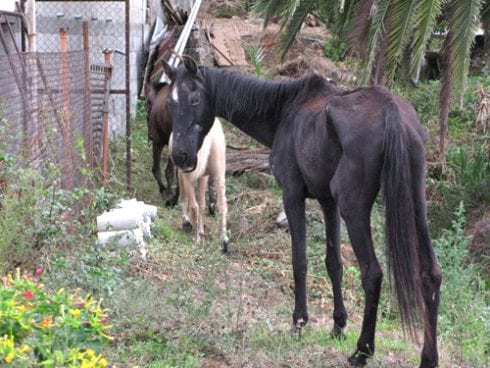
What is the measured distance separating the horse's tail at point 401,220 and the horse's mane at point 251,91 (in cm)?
171

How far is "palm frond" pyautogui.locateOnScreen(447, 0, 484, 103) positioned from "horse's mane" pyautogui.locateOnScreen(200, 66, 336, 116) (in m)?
3.47

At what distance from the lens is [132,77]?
55.3 ft

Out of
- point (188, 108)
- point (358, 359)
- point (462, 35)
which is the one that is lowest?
point (358, 359)

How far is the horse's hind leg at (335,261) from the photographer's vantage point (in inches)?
272

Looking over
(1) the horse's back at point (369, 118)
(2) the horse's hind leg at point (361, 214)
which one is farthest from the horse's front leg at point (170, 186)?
(2) the horse's hind leg at point (361, 214)

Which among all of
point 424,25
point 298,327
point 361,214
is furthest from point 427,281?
point 424,25

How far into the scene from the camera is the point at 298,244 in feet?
22.6

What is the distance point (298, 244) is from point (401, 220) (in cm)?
144

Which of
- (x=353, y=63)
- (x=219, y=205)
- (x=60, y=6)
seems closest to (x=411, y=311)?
(x=219, y=205)

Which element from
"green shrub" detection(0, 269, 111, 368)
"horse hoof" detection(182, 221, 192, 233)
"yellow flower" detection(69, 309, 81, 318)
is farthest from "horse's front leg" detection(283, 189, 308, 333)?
"horse hoof" detection(182, 221, 192, 233)

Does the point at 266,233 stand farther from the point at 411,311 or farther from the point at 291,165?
the point at 411,311

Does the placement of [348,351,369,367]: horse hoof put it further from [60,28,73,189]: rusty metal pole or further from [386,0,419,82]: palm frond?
[386,0,419,82]: palm frond

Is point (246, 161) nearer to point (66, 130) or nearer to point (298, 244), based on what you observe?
point (66, 130)

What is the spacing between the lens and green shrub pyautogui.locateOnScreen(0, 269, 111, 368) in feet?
11.9
